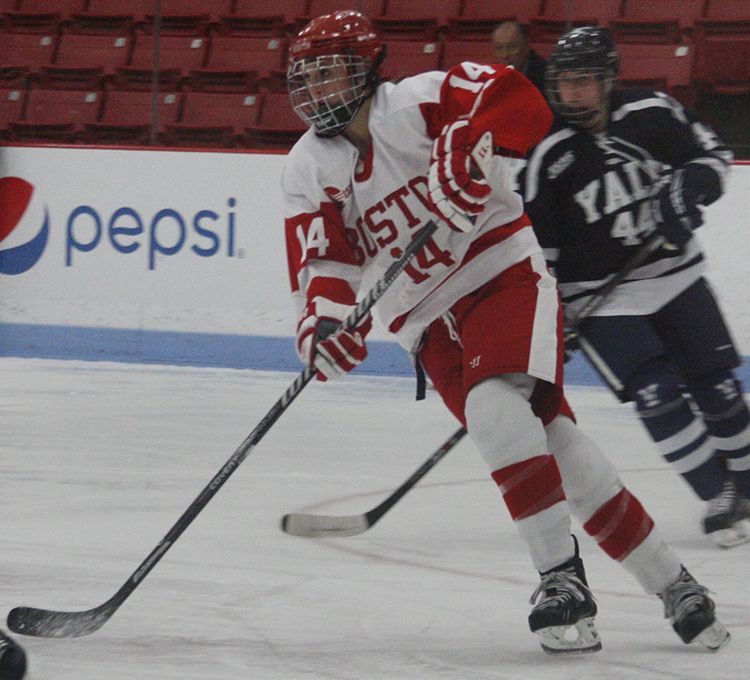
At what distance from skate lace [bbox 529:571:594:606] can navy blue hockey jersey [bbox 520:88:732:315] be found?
94 cm

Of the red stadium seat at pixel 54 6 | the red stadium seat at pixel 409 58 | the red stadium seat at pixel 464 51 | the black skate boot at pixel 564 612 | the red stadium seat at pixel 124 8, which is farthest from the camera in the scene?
the red stadium seat at pixel 54 6

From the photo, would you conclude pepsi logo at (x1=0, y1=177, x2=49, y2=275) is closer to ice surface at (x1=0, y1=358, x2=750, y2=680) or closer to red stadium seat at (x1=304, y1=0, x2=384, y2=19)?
ice surface at (x1=0, y1=358, x2=750, y2=680)

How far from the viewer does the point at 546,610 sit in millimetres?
1931

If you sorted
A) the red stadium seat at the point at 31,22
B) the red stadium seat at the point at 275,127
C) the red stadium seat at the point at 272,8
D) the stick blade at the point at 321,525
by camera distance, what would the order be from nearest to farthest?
1. the stick blade at the point at 321,525
2. the red stadium seat at the point at 275,127
3. the red stadium seat at the point at 272,8
4. the red stadium seat at the point at 31,22

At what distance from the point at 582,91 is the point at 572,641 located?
1.18 m

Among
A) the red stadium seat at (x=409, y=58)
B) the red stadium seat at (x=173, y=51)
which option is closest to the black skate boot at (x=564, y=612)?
the red stadium seat at (x=409, y=58)

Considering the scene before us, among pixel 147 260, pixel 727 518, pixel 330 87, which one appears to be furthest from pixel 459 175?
pixel 147 260

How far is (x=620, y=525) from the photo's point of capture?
202 cm

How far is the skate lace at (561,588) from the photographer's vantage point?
1.93 metres

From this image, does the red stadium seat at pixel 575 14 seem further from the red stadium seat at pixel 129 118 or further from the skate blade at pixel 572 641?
the skate blade at pixel 572 641

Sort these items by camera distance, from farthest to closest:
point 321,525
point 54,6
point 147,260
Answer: point 54,6 → point 147,260 → point 321,525

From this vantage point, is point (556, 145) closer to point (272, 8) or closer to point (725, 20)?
point (725, 20)

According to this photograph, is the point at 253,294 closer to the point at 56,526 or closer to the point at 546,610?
the point at 56,526

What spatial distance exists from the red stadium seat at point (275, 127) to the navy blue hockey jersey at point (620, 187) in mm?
2966
